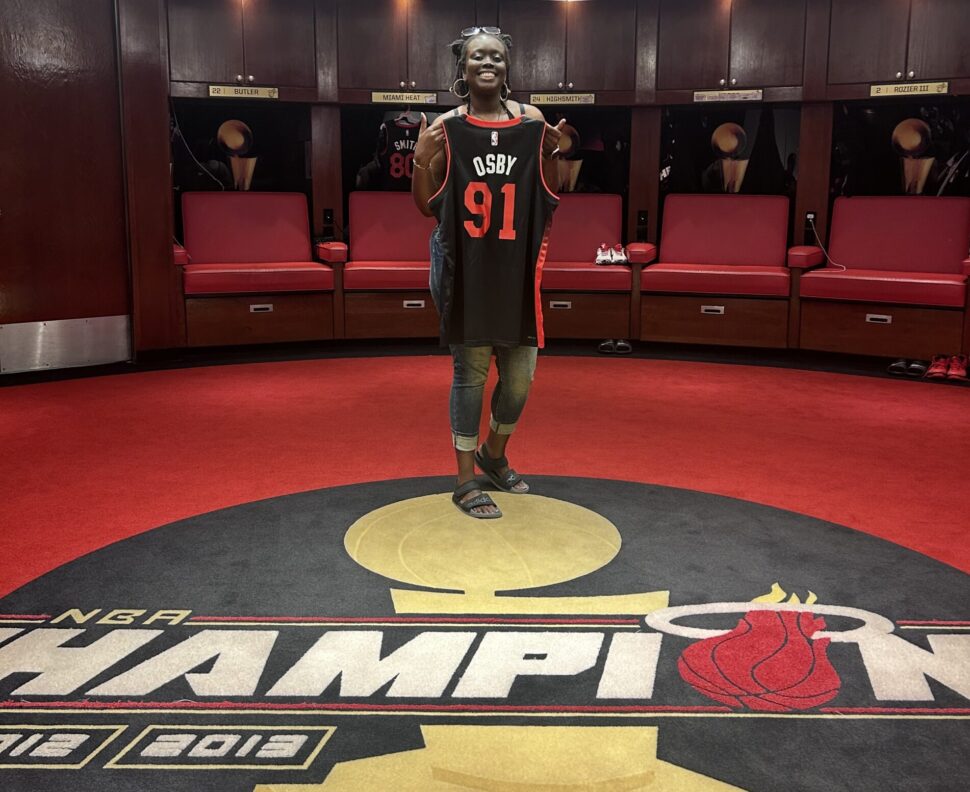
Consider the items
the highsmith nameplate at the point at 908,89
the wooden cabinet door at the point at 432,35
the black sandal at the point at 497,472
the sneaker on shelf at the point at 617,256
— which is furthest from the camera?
the wooden cabinet door at the point at 432,35

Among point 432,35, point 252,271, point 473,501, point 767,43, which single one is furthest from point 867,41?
point 473,501

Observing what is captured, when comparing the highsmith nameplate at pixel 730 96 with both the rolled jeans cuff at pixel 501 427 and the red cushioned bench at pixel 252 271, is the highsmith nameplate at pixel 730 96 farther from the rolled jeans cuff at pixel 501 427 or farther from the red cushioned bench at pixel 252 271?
the rolled jeans cuff at pixel 501 427

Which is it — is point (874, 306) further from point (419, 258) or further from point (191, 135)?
point (191, 135)

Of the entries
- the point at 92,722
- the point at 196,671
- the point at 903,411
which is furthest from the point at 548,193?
the point at 903,411

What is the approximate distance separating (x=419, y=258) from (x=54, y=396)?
3165 millimetres

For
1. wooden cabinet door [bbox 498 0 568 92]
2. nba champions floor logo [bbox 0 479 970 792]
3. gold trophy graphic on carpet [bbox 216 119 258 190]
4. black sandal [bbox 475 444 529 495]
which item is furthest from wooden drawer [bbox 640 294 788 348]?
nba champions floor logo [bbox 0 479 970 792]

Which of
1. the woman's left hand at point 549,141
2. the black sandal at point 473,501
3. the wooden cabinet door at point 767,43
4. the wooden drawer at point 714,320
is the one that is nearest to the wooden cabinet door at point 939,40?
the wooden cabinet door at point 767,43

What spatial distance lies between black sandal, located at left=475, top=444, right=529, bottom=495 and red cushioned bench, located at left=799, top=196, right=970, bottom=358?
383cm

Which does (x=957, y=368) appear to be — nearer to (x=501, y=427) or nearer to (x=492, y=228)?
(x=501, y=427)

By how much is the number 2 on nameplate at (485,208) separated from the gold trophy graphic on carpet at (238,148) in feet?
16.3

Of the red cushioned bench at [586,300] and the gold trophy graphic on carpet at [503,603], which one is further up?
the red cushioned bench at [586,300]

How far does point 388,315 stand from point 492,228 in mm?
4173

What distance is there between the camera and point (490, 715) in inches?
78.4

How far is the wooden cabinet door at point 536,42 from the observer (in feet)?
24.9
